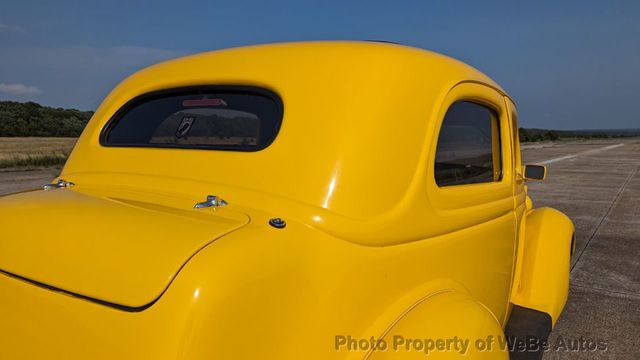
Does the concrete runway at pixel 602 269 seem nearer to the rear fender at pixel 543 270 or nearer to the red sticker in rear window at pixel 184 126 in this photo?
the rear fender at pixel 543 270

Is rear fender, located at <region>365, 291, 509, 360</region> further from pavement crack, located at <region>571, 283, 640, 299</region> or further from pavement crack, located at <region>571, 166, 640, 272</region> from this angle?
pavement crack, located at <region>571, 166, 640, 272</region>

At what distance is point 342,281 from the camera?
1529mm

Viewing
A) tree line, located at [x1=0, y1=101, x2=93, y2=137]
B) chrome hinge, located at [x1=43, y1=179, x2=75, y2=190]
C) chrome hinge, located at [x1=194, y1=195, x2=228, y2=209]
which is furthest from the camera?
tree line, located at [x1=0, y1=101, x2=93, y2=137]

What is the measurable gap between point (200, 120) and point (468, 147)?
131 cm

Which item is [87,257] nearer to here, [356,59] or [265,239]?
[265,239]

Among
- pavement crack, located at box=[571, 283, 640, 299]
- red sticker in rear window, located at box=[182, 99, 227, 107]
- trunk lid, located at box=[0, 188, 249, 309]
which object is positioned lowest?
pavement crack, located at box=[571, 283, 640, 299]

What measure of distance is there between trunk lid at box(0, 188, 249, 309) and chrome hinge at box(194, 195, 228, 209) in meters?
0.02

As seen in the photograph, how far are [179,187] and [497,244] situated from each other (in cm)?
159

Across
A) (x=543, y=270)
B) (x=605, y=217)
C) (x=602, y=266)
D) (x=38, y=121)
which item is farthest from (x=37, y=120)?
(x=543, y=270)

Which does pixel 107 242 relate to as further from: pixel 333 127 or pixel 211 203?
pixel 333 127

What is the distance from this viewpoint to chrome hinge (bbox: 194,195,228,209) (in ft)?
5.29

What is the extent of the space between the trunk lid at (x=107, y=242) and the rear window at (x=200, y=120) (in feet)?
1.45

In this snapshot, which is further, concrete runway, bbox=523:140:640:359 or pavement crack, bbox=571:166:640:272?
pavement crack, bbox=571:166:640:272

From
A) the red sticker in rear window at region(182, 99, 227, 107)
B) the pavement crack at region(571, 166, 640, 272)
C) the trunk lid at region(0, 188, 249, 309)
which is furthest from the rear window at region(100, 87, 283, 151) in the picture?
the pavement crack at region(571, 166, 640, 272)
